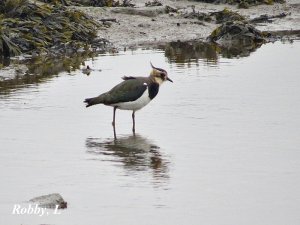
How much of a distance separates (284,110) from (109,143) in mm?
2977

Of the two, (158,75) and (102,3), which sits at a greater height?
(102,3)

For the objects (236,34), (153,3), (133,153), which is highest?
(153,3)

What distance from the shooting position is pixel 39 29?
19.0 m

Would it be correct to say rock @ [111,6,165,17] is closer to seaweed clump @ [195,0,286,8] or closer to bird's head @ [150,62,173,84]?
seaweed clump @ [195,0,286,8]

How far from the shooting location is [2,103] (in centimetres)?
1296

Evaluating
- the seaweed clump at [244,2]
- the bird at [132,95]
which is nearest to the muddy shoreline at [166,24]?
the seaweed clump at [244,2]

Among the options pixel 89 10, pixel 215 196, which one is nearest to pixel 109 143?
pixel 215 196

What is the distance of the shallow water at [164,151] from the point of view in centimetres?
798

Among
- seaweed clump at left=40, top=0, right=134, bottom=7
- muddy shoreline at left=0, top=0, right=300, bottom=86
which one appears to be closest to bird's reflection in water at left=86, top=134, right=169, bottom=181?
muddy shoreline at left=0, top=0, right=300, bottom=86

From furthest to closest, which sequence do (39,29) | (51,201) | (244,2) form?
1. (244,2)
2. (39,29)
3. (51,201)

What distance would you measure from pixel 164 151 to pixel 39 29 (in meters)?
9.36

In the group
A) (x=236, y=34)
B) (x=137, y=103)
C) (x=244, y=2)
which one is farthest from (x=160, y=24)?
(x=137, y=103)

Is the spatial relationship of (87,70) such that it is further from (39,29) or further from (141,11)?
(141,11)

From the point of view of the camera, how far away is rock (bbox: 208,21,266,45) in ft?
69.8
